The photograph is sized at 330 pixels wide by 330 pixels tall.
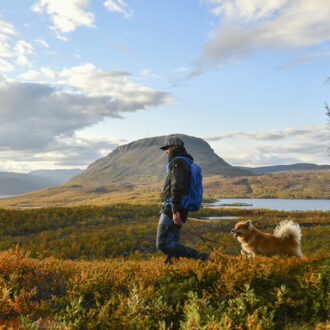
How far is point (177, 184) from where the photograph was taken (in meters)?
4.87

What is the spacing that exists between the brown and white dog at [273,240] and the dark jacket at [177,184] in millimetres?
2032

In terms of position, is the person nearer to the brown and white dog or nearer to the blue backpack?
the blue backpack

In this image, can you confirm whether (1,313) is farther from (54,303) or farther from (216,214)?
(216,214)

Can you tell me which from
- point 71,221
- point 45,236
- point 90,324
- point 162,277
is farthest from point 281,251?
point 71,221

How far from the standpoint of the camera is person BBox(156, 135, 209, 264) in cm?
486

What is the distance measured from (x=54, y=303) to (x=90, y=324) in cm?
119

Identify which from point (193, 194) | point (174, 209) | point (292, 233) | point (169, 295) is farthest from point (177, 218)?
point (292, 233)

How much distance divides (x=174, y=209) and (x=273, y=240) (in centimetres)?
281

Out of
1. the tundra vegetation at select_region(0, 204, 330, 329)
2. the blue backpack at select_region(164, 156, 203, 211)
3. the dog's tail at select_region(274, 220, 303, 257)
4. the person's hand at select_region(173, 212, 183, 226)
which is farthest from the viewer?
the dog's tail at select_region(274, 220, 303, 257)

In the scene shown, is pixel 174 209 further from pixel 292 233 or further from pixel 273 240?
pixel 292 233

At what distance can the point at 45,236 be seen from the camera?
1864 centimetres

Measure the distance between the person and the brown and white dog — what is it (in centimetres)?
141

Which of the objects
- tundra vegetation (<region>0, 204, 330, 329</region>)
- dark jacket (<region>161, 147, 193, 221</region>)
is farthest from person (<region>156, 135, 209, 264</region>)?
tundra vegetation (<region>0, 204, 330, 329</region>)

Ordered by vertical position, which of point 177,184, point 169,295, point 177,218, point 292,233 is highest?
point 177,184
